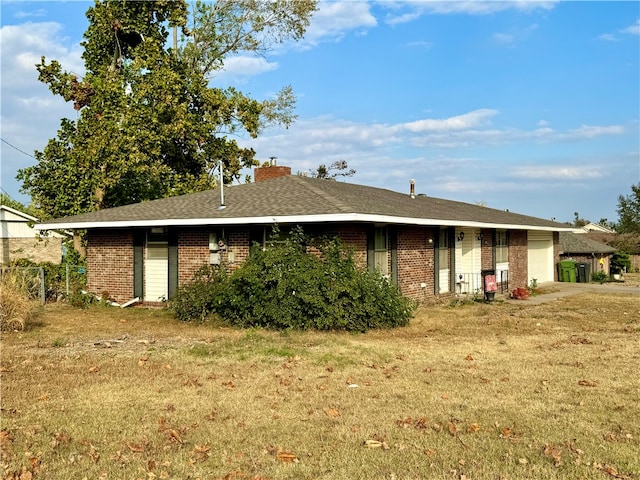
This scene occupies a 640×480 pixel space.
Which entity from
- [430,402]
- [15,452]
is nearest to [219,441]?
[15,452]

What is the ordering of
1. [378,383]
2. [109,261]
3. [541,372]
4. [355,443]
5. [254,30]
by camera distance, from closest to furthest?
[355,443]
[378,383]
[541,372]
[109,261]
[254,30]

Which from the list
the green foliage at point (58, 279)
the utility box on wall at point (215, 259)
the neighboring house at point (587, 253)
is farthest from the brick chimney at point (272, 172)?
the neighboring house at point (587, 253)

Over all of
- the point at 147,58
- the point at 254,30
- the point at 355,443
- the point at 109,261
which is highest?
the point at 254,30

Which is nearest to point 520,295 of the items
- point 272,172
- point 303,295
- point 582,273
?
point 272,172

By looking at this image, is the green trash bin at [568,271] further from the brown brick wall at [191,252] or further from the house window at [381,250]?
the brown brick wall at [191,252]

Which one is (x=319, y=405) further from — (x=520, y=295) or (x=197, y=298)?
(x=520, y=295)

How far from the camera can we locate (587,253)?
29.6 meters

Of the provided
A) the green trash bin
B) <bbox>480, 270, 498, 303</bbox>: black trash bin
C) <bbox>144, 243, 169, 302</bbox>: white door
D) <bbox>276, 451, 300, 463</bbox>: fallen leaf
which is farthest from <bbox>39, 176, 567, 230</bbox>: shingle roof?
the green trash bin

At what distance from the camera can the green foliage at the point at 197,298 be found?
12102 mm

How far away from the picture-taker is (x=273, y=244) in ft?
42.4

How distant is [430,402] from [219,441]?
2.40 meters

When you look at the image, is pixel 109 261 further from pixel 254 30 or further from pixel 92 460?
pixel 254 30

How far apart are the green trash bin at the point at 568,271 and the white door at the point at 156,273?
65.2 feet

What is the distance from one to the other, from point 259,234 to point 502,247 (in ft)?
35.9
